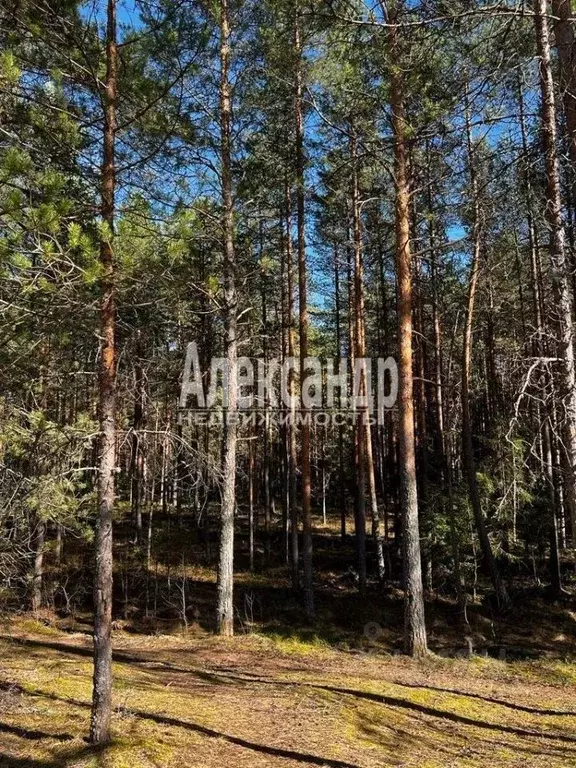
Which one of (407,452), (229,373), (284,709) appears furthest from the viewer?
(229,373)

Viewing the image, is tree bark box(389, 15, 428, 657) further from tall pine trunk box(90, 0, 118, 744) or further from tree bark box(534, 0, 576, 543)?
tall pine trunk box(90, 0, 118, 744)

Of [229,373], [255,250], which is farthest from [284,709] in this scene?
[255,250]

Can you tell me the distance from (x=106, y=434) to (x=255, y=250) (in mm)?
12158

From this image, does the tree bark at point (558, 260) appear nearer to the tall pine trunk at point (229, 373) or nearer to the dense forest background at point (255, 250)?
the dense forest background at point (255, 250)

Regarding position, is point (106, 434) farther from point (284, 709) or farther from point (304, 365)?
point (304, 365)

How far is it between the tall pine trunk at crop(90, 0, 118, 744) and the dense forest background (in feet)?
0.08

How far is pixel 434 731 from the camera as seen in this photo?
19.5 ft

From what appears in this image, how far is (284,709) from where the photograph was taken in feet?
21.0

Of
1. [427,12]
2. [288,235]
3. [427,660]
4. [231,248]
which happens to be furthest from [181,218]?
[288,235]

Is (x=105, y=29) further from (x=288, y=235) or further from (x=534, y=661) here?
(x=534, y=661)

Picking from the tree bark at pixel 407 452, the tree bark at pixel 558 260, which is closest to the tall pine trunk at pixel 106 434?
the tree bark at pixel 558 260

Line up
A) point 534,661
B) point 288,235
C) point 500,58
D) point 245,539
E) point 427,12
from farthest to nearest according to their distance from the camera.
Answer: point 245,539 < point 288,235 < point 534,661 < point 427,12 < point 500,58

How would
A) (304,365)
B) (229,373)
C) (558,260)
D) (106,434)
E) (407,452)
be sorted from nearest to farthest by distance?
(558,260) < (106,434) < (407,452) < (229,373) < (304,365)

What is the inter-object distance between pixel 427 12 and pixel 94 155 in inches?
136
